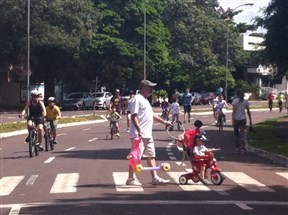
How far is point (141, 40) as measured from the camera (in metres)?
76.8

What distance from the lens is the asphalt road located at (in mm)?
13072

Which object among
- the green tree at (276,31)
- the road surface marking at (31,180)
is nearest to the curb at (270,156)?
the green tree at (276,31)

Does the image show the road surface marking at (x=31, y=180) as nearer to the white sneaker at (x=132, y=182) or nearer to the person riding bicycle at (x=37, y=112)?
the white sneaker at (x=132, y=182)

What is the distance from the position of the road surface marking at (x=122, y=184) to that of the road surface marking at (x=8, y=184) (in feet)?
6.54

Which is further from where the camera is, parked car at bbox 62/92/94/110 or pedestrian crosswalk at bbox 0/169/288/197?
parked car at bbox 62/92/94/110

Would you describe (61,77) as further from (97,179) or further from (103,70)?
(97,179)

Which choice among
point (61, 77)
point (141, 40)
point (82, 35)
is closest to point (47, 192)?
point (82, 35)

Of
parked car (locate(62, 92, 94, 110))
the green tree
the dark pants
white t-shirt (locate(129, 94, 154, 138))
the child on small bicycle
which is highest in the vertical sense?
the green tree

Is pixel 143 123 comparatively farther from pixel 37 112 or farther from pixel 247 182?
pixel 37 112

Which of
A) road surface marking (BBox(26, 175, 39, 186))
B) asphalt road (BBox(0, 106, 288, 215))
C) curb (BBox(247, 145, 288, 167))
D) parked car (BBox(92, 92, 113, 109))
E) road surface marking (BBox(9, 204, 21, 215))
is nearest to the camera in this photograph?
road surface marking (BBox(9, 204, 21, 215))

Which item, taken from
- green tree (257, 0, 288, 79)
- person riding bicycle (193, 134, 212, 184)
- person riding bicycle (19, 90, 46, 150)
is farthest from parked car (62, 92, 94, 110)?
person riding bicycle (193, 134, 212, 184)

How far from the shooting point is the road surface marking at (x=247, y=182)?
1577 centimetres

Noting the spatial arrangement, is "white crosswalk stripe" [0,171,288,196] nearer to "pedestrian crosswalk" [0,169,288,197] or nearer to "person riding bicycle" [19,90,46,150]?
"pedestrian crosswalk" [0,169,288,197]

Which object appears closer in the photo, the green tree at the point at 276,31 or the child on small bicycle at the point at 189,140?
the child on small bicycle at the point at 189,140
